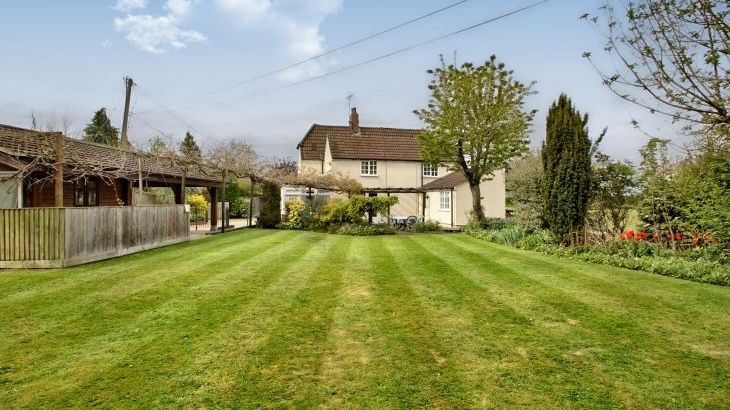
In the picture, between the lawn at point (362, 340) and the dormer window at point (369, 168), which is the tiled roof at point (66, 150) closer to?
the lawn at point (362, 340)

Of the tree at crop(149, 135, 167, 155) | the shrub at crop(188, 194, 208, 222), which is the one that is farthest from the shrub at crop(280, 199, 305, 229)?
the tree at crop(149, 135, 167, 155)

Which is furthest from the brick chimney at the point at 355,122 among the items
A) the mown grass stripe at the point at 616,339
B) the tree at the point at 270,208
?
the mown grass stripe at the point at 616,339

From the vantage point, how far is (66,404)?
158 inches

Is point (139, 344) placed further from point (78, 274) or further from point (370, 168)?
point (370, 168)

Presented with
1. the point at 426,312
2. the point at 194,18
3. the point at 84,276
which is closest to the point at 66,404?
the point at 426,312

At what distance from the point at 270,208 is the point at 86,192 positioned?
33.5ft

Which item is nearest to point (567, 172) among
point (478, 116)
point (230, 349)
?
point (478, 116)

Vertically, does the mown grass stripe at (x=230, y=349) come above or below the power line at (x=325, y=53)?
below

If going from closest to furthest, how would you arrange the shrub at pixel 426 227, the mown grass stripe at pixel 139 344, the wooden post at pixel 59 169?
the mown grass stripe at pixel 139 344
the wooden post at pixel 59 169
the shrub at pixel 426 227

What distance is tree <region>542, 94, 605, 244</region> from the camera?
1421cm

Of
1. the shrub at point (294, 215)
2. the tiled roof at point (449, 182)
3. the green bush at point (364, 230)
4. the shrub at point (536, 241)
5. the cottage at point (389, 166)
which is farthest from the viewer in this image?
the cottage at point (389, 166)

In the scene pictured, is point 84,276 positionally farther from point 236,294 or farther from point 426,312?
point 426,312

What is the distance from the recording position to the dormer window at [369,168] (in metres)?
35.9

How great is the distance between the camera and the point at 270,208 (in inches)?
Result: 1046
